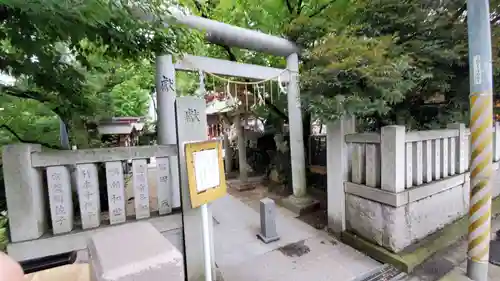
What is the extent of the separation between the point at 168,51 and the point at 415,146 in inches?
167

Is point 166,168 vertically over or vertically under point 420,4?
under

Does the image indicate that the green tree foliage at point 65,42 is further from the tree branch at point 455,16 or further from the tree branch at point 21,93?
the tree branch at point 455,16

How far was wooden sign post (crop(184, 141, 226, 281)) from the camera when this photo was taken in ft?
7.04

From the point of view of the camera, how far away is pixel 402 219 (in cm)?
393

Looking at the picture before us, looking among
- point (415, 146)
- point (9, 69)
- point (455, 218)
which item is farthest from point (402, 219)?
point (9, 69)

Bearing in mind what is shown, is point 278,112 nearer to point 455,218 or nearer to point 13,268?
point 455,218

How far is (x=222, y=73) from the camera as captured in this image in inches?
221

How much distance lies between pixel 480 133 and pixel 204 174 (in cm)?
350

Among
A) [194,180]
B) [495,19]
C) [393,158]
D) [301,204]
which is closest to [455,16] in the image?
[495,19]

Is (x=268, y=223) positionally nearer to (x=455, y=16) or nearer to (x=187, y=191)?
(x=187, y=191)

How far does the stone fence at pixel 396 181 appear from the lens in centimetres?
390

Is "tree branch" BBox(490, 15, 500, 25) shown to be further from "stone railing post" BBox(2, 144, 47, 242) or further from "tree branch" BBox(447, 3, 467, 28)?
"stone railing post" BBox(2, 144, 47, 242)

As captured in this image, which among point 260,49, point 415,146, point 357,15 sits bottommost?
point 415,146

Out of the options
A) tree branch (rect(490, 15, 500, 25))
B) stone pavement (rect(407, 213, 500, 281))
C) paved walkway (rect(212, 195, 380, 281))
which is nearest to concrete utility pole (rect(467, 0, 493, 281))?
stone pavement (rect(407, 213, 500, 281))
